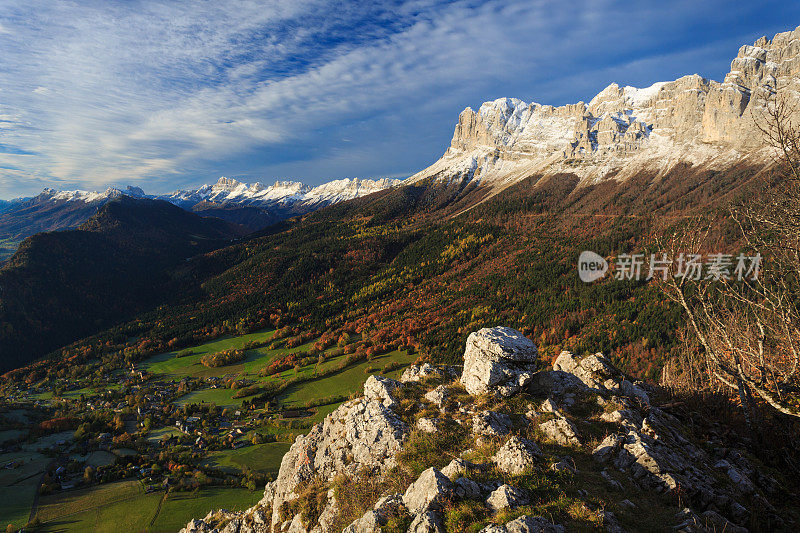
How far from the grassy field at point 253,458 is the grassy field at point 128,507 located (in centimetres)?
761

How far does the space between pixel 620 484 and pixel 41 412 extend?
173451 millimetres

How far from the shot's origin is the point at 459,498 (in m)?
12.0

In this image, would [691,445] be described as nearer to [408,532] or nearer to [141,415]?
[408,532]

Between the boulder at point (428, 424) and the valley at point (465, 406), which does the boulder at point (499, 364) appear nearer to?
the valley at point (465, 406)

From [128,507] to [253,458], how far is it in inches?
948

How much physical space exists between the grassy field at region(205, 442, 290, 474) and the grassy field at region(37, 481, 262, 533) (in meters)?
7.61

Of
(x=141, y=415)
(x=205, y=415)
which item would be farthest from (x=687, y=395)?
(x=141, y=415)

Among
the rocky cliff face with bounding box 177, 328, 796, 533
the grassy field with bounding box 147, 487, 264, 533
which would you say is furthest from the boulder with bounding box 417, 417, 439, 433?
the grassy field with bounding box 147, 487, 264, 533

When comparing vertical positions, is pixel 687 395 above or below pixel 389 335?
above

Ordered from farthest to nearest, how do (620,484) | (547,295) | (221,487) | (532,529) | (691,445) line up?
1. (547,295)
2. (221,487)
3. (691,445)
4. (620,484)
5. (532,529)

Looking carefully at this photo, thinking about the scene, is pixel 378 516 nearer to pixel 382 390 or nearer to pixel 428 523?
pixel 428 523

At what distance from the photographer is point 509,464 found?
44.7ft

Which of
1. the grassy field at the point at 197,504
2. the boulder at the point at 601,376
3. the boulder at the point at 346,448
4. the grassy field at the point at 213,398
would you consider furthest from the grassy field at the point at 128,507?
the boulder at the point at 601,376

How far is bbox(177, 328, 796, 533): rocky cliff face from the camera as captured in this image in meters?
11.6
